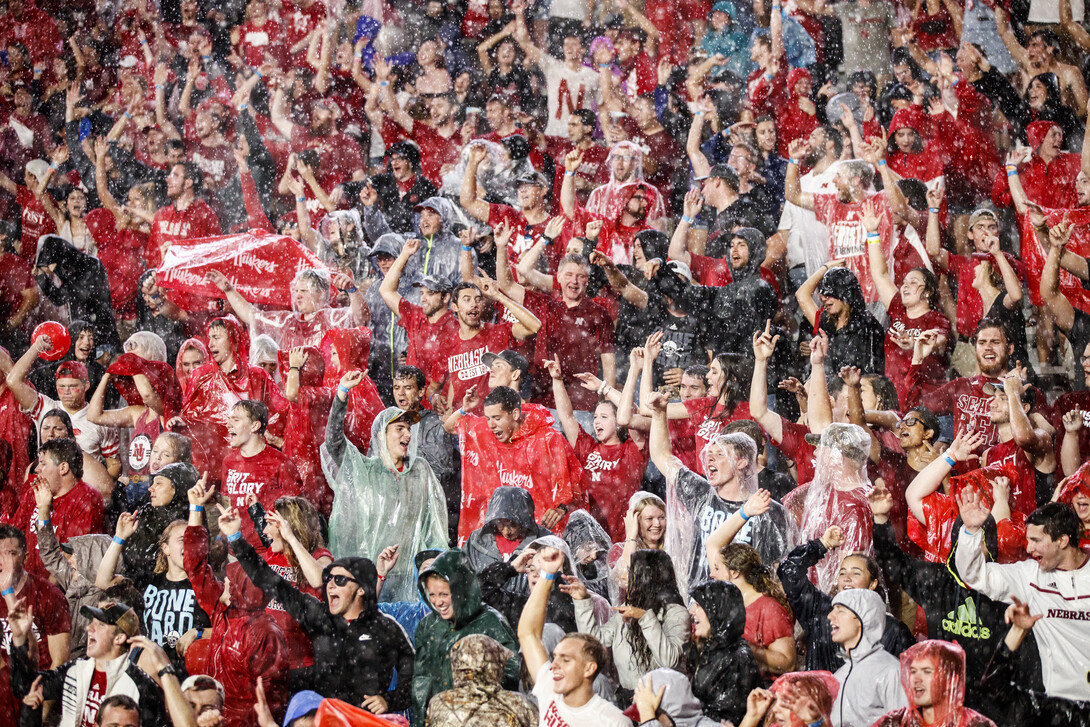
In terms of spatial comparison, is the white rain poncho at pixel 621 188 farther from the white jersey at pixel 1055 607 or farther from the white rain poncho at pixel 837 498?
the white jersey at pixel 1055 607

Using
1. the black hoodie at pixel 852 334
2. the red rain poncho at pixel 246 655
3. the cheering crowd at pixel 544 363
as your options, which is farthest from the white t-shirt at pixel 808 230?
the red rain poncho at pixel 246 655

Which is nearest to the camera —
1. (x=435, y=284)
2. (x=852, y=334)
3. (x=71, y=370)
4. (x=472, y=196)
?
(x=852, y=334)

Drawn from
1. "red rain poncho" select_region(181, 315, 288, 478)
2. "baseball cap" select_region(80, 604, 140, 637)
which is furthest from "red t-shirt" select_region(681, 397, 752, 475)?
"baseball cap" select_region(80, 604, 140, 637)

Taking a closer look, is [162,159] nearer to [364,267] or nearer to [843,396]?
[364,267]

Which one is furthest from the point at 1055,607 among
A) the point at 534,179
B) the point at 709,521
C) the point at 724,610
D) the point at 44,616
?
the point at 44,616

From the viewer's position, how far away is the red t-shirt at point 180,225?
33.5ft

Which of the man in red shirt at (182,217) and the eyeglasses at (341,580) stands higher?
the man in red shirt at (182,217)

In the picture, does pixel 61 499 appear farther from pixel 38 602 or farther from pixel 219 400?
pixel 219 400

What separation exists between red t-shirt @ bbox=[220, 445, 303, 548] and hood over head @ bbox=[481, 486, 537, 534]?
121 cm

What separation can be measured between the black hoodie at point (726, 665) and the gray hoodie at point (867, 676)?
411 millimetres

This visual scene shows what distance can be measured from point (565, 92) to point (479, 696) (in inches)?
195

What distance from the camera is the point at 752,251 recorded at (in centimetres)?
880

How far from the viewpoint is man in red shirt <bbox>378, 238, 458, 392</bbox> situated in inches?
353

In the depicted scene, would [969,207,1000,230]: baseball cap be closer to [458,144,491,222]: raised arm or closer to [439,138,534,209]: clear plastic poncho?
[439,138,534,209]: clear plastic poncho
